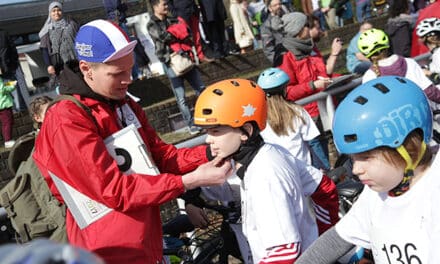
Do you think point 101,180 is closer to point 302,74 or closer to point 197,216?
point 197,216

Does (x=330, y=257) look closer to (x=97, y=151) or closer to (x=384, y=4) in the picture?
(x=97, y=151)

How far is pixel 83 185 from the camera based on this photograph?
2660mm

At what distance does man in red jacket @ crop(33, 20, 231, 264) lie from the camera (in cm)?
263

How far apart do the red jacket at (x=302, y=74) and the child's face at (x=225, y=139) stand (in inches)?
119

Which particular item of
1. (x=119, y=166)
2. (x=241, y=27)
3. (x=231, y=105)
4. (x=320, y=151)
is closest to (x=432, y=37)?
(x=320, y=151)

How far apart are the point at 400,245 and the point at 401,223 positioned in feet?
0.34

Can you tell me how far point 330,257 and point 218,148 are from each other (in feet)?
3.00

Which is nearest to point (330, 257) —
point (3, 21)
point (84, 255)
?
point (84, 255)

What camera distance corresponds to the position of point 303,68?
6258mm

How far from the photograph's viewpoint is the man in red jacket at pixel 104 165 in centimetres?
263

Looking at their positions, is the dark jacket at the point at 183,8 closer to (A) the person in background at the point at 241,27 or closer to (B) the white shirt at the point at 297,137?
(A) the person in background at the point at 241,27

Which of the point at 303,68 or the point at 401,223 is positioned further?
the point at 303,68

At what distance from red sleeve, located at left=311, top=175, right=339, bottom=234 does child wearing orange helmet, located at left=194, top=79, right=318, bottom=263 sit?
0.25 metres

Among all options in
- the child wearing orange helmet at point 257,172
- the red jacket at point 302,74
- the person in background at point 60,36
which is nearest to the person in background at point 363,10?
the red jacket at point 302,74
